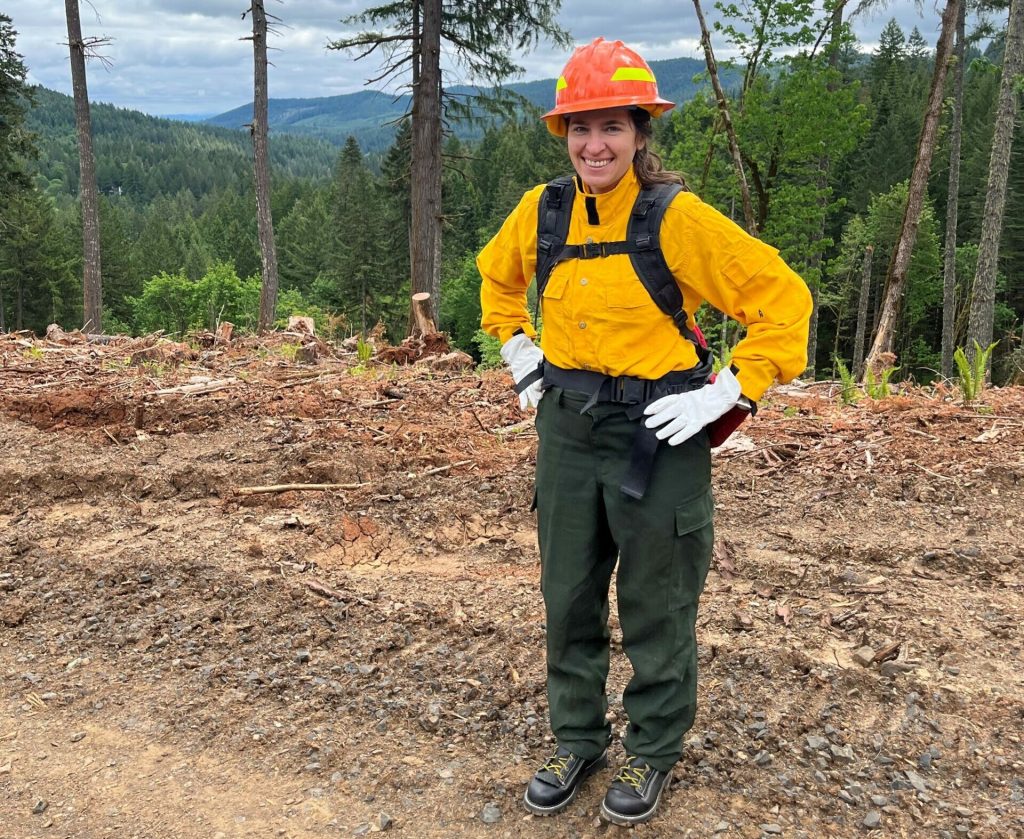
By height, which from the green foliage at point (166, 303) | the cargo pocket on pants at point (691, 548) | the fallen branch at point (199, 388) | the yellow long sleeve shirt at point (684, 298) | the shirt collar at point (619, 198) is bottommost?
the green foliage at point (166, 303)

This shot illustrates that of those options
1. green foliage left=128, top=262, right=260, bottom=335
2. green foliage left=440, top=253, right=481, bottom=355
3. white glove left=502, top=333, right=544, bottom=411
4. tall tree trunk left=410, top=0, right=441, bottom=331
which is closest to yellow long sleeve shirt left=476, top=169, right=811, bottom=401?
white glove left=502, top=333, right=544, bottom=411

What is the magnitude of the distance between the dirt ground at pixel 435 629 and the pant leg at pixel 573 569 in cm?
31

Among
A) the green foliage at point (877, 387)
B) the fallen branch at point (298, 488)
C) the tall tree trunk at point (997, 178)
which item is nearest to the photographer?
the fallen branch at point (298, 488)

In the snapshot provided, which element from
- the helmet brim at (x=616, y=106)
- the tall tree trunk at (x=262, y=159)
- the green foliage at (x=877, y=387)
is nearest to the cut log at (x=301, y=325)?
the tall tree trunk at (x=262, y=159)

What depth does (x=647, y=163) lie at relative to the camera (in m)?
2.43

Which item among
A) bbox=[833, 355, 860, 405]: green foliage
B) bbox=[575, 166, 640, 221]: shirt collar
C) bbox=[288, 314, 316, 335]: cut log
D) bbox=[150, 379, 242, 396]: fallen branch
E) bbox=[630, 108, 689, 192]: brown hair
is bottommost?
bbox=[150, 379, 242, 396]: fallen branch

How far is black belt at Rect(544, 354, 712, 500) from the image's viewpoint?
2.40m

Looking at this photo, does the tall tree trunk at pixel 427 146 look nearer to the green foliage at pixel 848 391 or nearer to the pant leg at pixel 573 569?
the green foliage at pixel 848 391

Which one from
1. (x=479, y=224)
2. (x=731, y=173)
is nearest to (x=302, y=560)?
(x=731, y=173)

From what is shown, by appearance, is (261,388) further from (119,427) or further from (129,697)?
(129,697)

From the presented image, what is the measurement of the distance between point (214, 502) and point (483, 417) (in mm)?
2352

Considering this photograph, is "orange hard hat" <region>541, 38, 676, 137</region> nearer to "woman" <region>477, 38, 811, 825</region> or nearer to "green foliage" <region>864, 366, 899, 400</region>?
"woman" <region>477, 38, 811, 825</region>

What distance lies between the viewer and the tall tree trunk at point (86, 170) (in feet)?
55.9

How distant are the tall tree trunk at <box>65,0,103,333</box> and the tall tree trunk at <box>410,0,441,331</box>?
7336 millimetres
